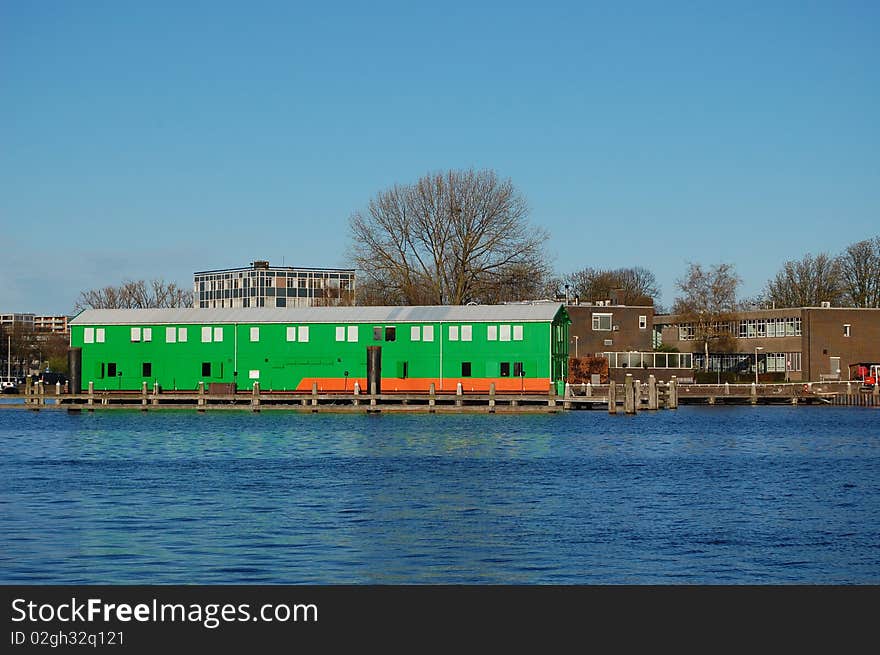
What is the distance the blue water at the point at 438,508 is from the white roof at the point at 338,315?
20.2m

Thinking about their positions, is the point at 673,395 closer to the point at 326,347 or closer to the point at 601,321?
the point at 326,347

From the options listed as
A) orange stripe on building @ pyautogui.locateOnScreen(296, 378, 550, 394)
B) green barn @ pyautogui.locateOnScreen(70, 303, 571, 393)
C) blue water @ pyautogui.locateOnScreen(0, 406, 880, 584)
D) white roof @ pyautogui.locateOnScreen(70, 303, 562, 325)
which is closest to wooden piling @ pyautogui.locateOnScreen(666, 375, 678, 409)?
green barn @ pyautogui.locateOnScreen(70, 303, 571, 393)

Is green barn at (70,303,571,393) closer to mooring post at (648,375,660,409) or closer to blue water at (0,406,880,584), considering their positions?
mooring post at (648,375,660,409)

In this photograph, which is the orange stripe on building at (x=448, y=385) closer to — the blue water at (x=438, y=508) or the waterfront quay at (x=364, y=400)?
the waterfront quay at (x=364, y=400)

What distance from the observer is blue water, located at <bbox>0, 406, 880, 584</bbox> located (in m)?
23.0

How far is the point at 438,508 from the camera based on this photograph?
3133 cm

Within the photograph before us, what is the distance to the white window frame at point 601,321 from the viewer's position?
369 ft

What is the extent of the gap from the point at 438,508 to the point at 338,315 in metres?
52.4

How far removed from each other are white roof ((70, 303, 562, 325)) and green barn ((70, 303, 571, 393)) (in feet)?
0.21

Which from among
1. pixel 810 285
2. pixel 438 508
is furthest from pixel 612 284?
pixel 438 508

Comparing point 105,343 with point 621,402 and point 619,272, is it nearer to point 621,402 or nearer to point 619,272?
point 621,402

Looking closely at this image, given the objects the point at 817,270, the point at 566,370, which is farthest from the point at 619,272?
the point at 566,370

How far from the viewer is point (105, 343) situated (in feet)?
282
